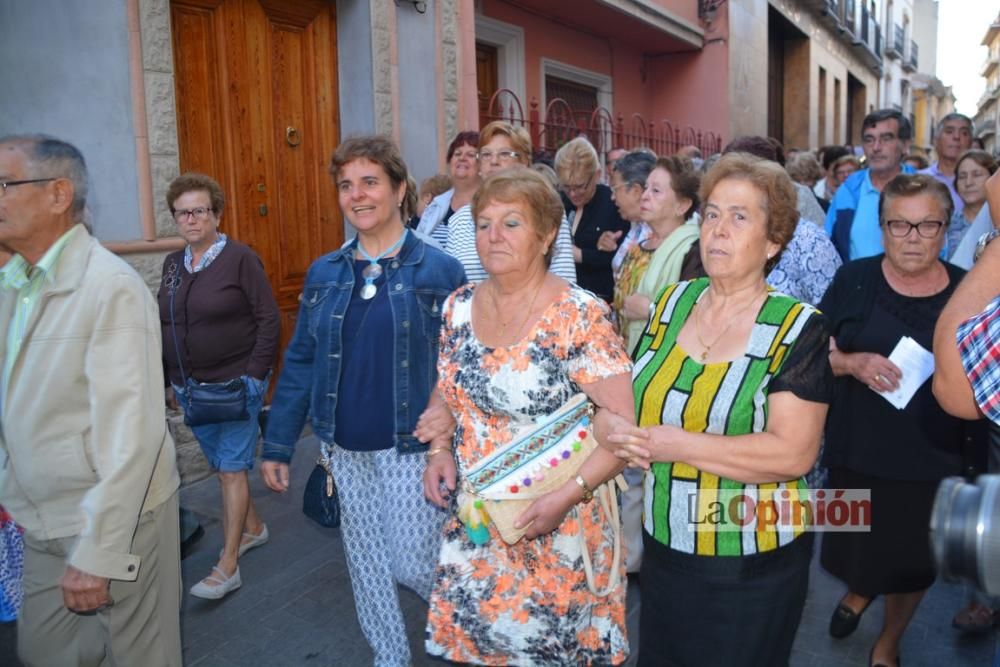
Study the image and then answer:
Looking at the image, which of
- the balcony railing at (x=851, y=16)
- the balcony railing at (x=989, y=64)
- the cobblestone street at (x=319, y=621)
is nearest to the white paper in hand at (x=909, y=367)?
the cobblestone street at (x=319, y=621)

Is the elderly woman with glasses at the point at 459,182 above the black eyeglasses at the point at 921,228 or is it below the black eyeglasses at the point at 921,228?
above

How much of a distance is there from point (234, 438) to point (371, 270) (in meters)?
1.64

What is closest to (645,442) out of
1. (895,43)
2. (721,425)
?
(721,425)

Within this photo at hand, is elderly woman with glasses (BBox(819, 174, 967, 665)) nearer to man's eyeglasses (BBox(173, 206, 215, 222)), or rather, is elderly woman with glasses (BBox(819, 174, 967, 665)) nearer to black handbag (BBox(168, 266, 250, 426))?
black handbag (BBox(168, 266, 250, 426))

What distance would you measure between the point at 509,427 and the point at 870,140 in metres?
4.07

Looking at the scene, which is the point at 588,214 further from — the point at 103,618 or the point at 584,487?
the point at 103,618

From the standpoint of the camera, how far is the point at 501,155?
4.24 metres

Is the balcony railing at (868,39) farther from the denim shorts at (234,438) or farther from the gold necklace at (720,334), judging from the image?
the gold necklace at (720,334)

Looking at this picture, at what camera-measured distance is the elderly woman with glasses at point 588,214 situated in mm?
5016

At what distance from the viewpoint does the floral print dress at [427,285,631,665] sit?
7.86 feet

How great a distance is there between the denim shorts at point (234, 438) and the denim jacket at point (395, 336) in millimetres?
1080

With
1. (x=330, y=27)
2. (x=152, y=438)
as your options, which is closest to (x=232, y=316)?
(x=152, y=438)

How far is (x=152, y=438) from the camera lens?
2.28 meters

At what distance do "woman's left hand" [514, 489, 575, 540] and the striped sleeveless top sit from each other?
26 cm
